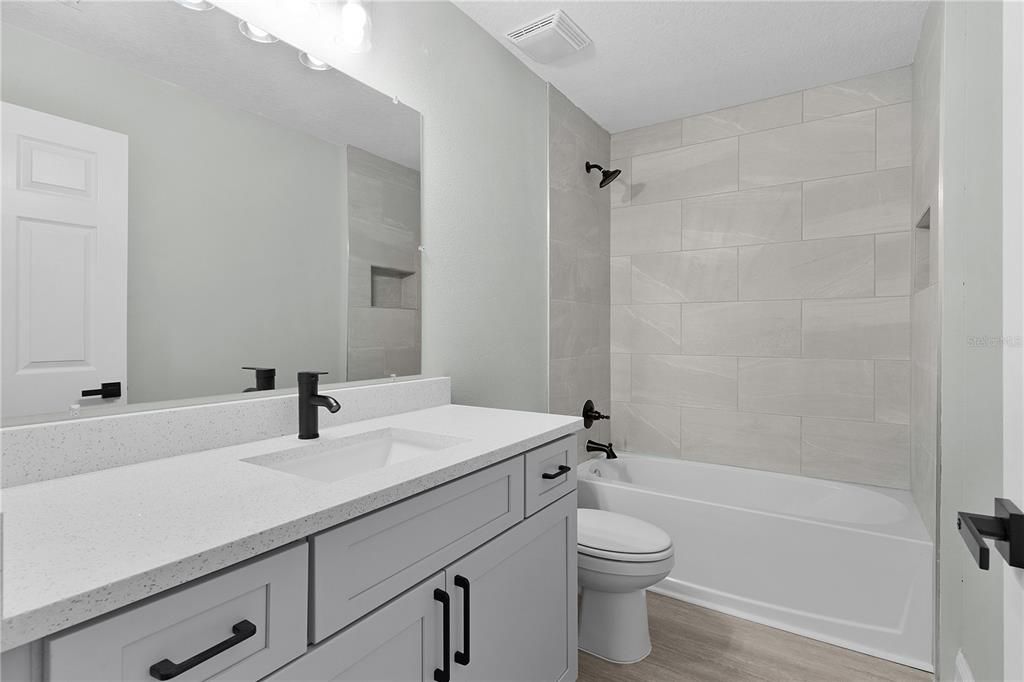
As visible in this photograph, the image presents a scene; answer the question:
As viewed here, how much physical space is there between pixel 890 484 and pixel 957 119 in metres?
2.16

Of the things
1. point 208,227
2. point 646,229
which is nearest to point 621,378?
point 646,229

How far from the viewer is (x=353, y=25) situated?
5.17 feet

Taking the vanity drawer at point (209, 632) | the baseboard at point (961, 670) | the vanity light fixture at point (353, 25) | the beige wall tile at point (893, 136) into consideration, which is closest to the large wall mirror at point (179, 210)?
the vanity light fixture at point (353, 25)

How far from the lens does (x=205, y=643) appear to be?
0.66 meters

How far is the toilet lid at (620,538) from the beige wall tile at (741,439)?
3.52 ft

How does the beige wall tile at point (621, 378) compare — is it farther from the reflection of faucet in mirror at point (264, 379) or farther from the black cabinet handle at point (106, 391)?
the black cabinet handle at point (106, 391)

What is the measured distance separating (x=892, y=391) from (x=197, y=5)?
3.03 m

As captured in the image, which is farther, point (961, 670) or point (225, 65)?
point (225, 65)

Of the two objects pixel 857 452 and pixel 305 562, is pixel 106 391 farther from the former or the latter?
pixel 857 452

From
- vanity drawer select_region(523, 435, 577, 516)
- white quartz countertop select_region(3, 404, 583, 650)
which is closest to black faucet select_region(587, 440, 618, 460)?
vanity drawer select_region(523, 435, 577, 516)

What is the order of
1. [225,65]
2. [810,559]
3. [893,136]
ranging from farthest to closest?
[893,136], [810,559], [225,65]

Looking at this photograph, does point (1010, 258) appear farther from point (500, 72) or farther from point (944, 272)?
point (500, 72)

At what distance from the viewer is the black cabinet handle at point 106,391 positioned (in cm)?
105

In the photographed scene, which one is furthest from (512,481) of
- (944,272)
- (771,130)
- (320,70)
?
(771,130)
